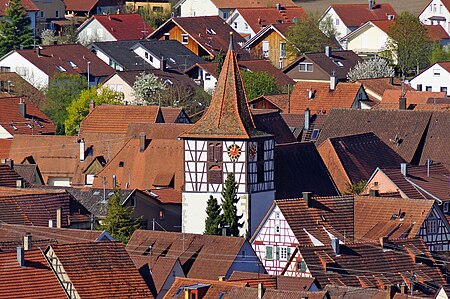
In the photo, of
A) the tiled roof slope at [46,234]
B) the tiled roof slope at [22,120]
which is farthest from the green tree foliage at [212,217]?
the tiled roof slope at [22,120]

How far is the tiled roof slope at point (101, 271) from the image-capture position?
168 ft

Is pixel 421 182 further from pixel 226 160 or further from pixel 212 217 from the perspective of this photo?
pixel 212 217

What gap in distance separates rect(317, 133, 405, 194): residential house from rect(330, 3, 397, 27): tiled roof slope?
5082 cm

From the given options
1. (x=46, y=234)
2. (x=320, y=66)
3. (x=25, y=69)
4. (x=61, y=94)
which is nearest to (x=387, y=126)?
(x=61, y=94)

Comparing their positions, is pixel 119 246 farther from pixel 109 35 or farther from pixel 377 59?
pixel 109 35

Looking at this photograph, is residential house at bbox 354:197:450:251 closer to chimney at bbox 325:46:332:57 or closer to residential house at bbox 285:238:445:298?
residential house at bbox 285:238:445:298

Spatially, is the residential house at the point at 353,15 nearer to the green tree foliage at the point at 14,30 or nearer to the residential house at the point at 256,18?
the residential house at the point at 256,18

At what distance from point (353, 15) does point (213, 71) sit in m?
25.0

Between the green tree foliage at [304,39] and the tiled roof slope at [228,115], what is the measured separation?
1866 inches

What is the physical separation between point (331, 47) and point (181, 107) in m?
28.3

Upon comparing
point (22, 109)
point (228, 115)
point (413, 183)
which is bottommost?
point (413, 183)

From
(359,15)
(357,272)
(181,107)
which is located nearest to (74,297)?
(357,272)

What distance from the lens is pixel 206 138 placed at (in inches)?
2815

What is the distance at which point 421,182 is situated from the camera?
2852 inches
